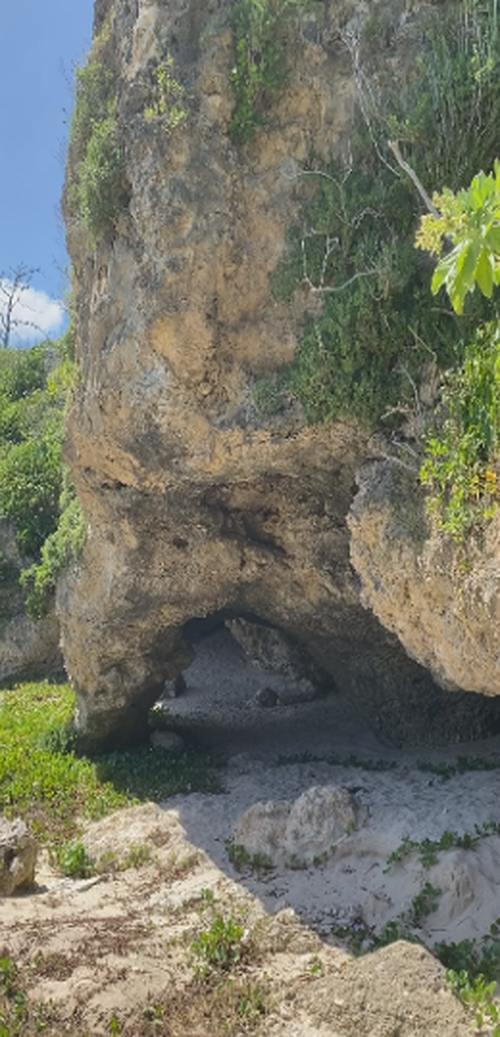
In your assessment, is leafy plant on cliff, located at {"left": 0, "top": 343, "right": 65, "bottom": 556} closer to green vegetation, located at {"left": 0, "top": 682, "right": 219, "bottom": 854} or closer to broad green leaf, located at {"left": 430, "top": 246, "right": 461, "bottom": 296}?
green vegetation, located at {"left": 0, "top": 682, "right": 219, "bottom": 854}

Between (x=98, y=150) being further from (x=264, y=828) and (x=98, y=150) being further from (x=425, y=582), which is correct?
(x=264, y=828)

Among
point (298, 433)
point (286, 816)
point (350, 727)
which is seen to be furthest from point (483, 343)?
point (350, 727)

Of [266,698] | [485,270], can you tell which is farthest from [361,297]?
[266,698]

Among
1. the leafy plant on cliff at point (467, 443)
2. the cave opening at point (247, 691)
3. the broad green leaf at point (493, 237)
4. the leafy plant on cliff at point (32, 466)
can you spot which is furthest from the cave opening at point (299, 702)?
the broad green leaf at point (493, 237)

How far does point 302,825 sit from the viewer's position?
8.75 metres

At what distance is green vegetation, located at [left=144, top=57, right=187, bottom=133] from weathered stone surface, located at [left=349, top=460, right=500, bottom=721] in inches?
A: 169

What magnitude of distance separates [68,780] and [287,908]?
15.7ft

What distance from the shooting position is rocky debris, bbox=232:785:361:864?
28.1 feet

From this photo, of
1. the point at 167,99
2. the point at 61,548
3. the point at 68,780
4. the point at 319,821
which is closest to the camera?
the point at 319,821

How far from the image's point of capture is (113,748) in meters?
13.0

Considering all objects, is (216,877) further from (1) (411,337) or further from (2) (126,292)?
(2) (126,292)

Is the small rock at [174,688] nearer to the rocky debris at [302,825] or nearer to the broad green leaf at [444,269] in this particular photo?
the rocky debris at [302,825]

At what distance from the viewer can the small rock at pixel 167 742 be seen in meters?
13.0

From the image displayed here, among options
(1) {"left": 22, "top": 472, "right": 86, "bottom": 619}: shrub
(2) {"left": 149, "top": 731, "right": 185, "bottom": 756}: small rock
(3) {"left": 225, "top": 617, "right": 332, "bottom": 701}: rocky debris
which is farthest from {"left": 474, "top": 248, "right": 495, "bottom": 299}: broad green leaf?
(3) {"left": 225, "top": 617, "right": 332, "bottom": 701}: rocky debris
